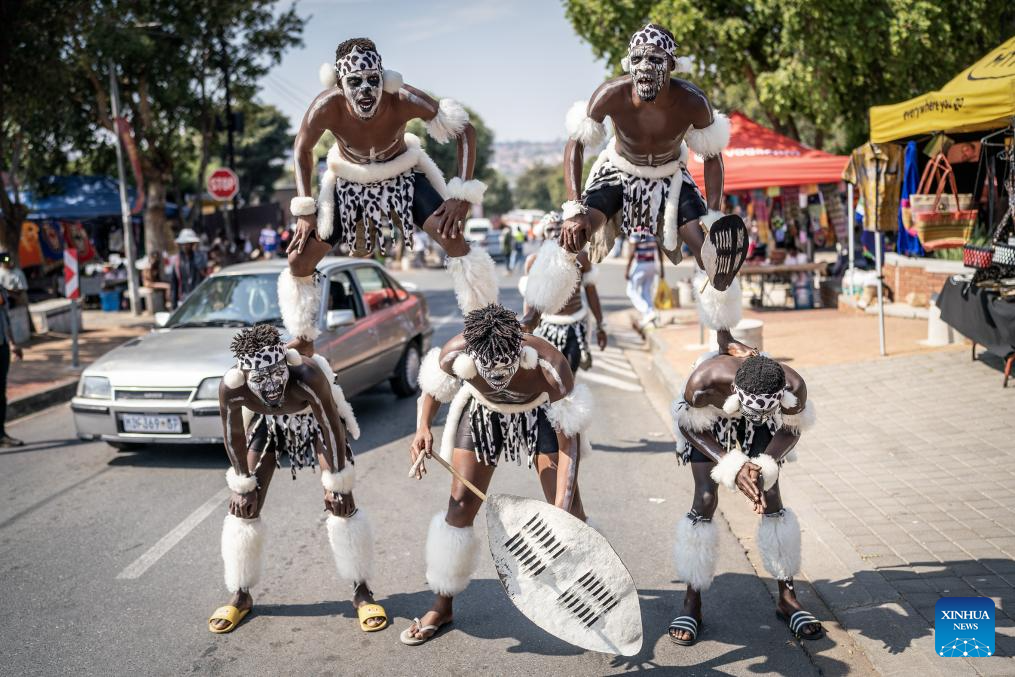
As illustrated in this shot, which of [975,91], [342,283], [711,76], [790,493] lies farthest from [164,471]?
[711,76]

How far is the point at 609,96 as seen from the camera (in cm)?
495

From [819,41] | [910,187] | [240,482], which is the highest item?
[819,41]

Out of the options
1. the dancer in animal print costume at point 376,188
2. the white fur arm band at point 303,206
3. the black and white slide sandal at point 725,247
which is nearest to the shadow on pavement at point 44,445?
the dancer in animal print costume at point 376,188

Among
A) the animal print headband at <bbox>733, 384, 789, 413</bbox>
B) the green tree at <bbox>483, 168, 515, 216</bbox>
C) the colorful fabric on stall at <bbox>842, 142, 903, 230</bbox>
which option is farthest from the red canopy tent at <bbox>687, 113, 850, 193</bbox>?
the green tree at <bbox>483, 168, 515, 216</bbox>

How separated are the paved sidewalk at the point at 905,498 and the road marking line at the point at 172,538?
3663 mm

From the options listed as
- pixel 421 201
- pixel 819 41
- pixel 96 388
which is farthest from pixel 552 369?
pixel 819 41

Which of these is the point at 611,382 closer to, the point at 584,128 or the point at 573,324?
the point at 573,324

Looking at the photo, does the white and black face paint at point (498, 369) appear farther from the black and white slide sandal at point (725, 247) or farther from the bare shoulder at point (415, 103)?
the bare shoulder at point (415, 103)

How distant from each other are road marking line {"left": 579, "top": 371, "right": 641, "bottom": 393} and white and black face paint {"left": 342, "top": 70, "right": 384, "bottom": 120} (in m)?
6.91

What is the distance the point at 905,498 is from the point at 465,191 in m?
3.57

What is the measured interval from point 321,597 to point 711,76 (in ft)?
52.9

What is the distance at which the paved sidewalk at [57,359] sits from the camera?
11.1 metres

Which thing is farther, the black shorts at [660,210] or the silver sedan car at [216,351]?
the silver sedan car at [216,351]

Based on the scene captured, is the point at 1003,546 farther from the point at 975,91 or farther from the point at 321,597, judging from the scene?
the point at 975,91
